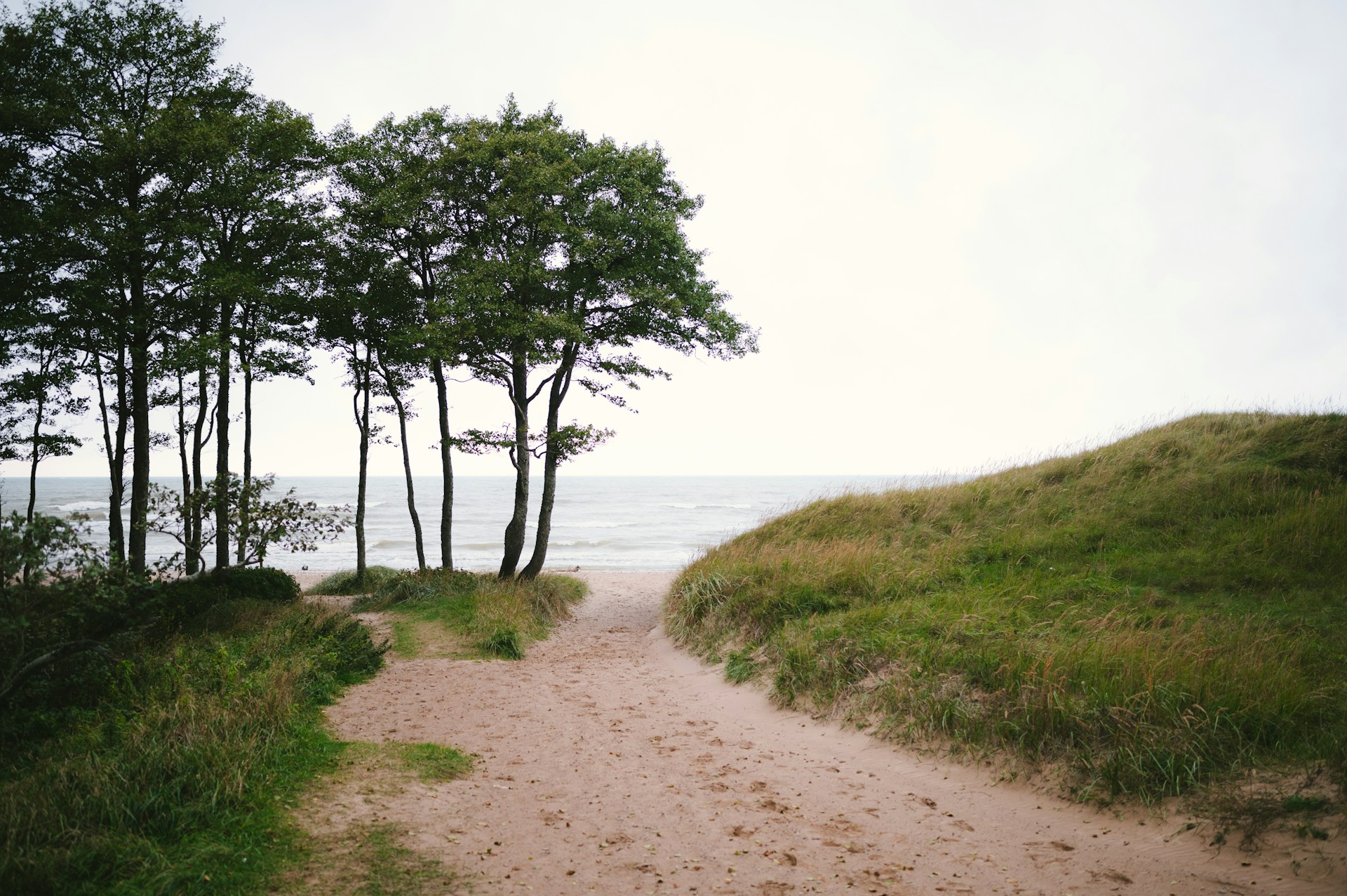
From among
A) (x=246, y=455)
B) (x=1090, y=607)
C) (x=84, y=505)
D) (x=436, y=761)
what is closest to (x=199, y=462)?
(x=246, y=455)

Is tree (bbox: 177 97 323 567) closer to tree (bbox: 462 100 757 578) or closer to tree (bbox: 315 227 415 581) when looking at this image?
tree (bbox: 315 227 415 581)

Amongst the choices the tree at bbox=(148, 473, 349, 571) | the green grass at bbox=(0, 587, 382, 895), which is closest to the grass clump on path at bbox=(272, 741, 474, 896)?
the green grass at bbox=(0, 587, 382, 895)

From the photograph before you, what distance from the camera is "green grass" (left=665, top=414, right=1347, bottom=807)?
584 cm

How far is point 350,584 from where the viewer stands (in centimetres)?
1978

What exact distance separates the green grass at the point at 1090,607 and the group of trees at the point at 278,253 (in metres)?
6.49

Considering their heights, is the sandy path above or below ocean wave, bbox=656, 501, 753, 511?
above

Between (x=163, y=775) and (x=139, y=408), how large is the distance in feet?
38.7

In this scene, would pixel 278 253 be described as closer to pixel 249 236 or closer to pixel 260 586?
pixel 249 236

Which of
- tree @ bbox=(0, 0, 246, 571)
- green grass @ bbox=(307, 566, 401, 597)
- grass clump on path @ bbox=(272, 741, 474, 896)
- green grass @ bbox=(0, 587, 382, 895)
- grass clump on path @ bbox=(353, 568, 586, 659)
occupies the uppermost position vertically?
tree @ bbox=(0, 0, 246, 571)

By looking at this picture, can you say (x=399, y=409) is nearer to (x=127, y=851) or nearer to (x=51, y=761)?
(x=51, y=761)

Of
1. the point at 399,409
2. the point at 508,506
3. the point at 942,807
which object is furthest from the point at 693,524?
the point at 942,807

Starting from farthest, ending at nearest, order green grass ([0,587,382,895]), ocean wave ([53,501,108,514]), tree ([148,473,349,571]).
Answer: ocean wave ([53,501,108,514]) → tree ([148,473,349,571]) → green grass ([0,587,382,895])

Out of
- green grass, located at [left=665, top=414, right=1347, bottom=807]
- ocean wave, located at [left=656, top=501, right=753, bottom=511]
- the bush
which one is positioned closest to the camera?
green grass, located at [left=665, top=414, right=1347, bottom=807]

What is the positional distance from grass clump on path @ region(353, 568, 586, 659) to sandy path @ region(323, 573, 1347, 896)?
10.5 ft
